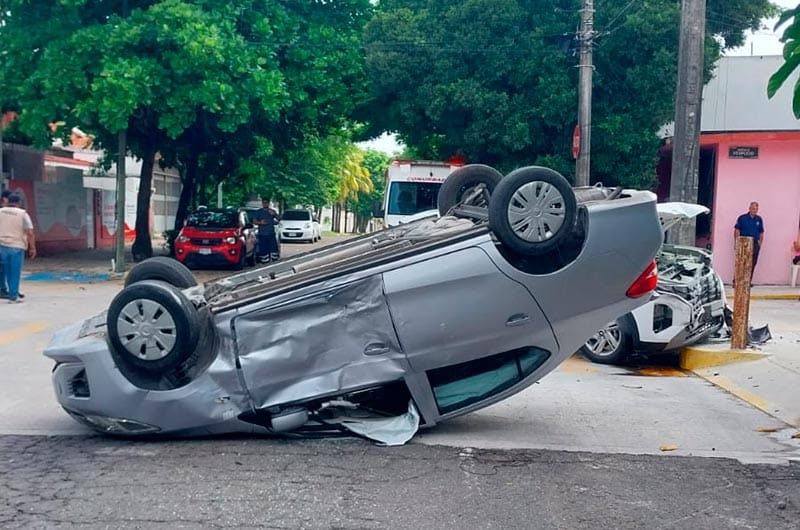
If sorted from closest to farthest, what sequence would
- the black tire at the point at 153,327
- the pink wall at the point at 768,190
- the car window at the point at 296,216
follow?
the black tire at the point at 153,327, the pink wall at the point at 768,190, the car window at the point at 296,216

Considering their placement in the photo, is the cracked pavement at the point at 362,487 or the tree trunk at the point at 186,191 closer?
the cracked pavement at the point at 362,487

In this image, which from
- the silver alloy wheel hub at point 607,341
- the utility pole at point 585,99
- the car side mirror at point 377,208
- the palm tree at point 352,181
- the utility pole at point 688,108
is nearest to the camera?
the silver alloy wheel hub at point 607,341

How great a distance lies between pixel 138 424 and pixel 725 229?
16.2 meters

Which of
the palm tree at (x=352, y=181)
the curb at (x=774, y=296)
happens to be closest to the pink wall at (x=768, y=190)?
the curb at (x=774, y=296)

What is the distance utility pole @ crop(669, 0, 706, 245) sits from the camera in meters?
13.5

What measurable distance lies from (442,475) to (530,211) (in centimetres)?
190

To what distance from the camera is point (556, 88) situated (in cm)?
2005

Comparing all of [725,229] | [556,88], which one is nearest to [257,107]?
[556,88]

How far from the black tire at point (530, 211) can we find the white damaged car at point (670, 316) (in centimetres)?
406

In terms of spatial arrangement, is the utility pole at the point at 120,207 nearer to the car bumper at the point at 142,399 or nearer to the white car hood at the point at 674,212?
the white car hood at the point at 674,212

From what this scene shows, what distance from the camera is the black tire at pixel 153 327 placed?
588 cm

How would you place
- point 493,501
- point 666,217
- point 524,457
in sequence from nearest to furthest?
point 493,501 → point 524,457 → point 666,217

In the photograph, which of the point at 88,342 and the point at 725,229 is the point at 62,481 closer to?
the point at 88,342

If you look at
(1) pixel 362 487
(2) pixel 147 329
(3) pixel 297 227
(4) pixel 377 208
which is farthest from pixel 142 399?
(3) pixel 297 227
